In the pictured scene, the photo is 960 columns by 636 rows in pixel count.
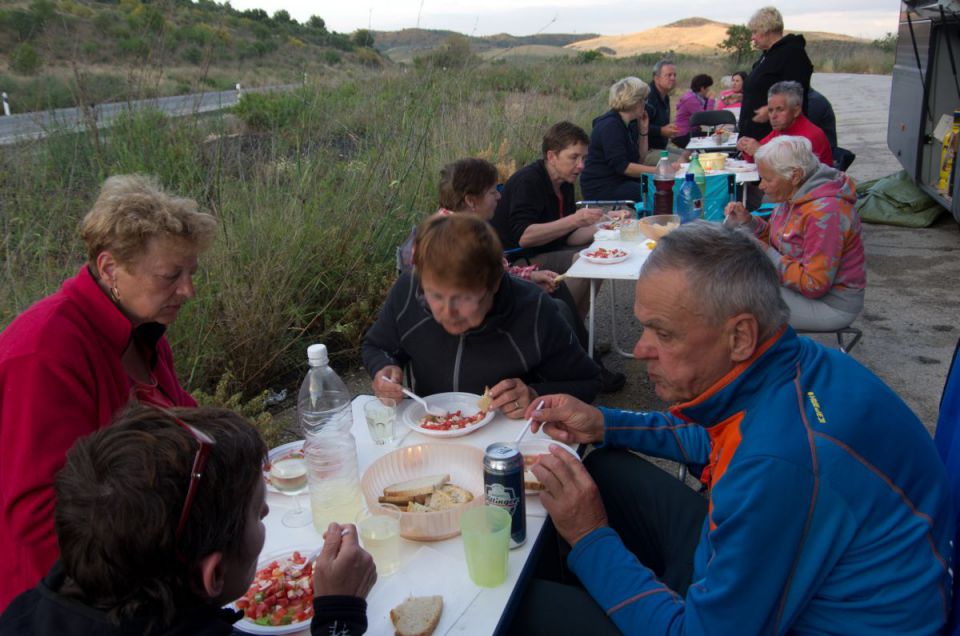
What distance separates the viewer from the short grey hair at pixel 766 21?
6.63m

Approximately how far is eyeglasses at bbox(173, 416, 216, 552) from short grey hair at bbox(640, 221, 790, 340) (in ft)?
3.33

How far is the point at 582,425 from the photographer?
210 cm

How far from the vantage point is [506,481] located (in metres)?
1.54

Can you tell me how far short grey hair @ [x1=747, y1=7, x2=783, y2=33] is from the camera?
21.7 ft

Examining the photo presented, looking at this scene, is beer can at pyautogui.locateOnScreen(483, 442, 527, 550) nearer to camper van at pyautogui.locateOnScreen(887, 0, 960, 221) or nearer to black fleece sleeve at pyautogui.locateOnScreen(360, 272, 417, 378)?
black fleece sleeve at pyautogui.locateOnScreen(360, 272, 417, 378)

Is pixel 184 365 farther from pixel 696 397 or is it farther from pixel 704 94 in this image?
pixel 704 94

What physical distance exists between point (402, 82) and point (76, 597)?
21.2 feet

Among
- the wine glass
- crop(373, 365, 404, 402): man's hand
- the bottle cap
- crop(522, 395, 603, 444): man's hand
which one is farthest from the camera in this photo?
crop(373, 365, 404, 402): man's hand

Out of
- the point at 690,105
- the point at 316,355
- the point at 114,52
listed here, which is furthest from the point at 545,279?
the point at 690,105

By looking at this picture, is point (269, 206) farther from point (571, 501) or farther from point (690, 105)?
point (690, 105)

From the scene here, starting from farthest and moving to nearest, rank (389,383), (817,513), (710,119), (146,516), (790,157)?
(710,119) < (790,157) < (389,383) < (817,513) < (146,516)

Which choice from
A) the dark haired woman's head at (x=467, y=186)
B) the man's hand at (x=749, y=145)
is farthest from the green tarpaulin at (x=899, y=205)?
the dark haired woman's head at (x=467, y=186)

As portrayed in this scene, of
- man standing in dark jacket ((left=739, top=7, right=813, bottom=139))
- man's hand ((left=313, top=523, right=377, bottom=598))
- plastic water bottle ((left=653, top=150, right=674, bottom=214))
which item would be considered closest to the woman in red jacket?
man's hand ((left=313, top=523, right=377, bottom=598))

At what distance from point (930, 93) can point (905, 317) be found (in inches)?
128
